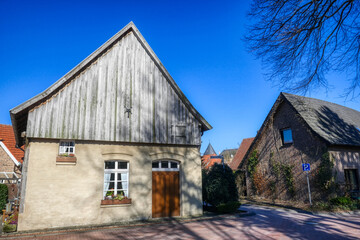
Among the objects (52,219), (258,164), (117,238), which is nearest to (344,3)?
(117,238)

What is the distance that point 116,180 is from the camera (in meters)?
10.7

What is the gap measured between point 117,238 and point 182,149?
5289 mm

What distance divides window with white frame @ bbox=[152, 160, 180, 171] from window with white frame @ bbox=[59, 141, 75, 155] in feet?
11.8

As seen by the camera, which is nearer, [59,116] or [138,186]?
[59,116]

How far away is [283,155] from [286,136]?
1458 millimetres

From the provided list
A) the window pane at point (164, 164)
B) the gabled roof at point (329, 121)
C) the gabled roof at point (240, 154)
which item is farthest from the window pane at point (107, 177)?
the gabled roof at point (240, 154)

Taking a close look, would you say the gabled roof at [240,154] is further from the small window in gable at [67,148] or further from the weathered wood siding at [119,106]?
the small window in gable at [67,148]

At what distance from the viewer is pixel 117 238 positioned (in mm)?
8086

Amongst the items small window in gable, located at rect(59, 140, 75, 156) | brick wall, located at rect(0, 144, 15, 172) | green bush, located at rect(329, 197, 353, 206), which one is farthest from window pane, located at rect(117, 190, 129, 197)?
brick wall, located at rect(0, 144, 15, 172)

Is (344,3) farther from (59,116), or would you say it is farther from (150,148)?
(59,116)

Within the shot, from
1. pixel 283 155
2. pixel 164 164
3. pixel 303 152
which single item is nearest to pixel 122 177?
pixel 164 164

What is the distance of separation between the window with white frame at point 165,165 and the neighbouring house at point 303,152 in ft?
32.2

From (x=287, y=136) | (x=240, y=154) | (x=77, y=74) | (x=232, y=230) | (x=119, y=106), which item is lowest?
(x=232, y=230)

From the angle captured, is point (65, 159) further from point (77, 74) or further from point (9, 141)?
point (9, 141)
